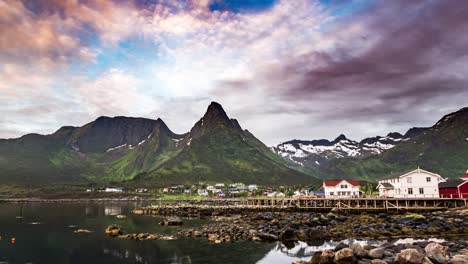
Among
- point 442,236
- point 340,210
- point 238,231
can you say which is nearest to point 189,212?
point 340,210

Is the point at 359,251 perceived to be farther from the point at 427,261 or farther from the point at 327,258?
the point at 427,261

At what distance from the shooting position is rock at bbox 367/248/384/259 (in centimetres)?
3262

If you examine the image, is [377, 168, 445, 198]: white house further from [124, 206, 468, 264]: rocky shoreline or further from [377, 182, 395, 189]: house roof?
[124, 206, 468, 264]: rocky shoreline

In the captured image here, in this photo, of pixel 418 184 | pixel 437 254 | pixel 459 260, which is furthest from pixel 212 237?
pixel 418 184

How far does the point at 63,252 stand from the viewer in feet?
163

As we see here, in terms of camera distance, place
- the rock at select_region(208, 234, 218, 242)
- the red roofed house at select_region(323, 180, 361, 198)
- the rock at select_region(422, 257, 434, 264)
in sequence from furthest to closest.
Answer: the red roofed house at select_region(323, 180, 361, 198), the rock at select_region(208, 234, 218, 242), the rock at select_region(422, 257, 434, 264)

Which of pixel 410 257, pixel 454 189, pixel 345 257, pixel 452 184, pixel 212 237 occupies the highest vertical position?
pixel 452 184

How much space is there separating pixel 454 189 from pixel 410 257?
7392 cm

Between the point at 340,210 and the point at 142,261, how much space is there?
61.0 metres

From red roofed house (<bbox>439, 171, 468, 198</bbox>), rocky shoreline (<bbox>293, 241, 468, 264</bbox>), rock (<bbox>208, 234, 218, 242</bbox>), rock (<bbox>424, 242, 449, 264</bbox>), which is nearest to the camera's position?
rock (<bbox>424, 242, 449, 264</bbox>)

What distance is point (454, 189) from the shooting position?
90.8 m

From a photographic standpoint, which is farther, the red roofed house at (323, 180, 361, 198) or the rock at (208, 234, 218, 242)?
the red roofed house at (323, 180, 361, 198)

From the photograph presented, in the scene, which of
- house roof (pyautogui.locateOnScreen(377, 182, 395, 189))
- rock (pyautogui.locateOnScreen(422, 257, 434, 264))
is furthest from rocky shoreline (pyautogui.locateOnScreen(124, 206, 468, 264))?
house roof (pyautogui.locateOnScreen(377, 182, 395, 189))

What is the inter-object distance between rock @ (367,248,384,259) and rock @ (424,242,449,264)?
153 inches
